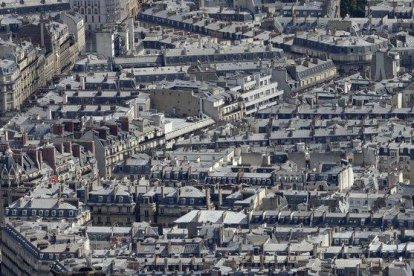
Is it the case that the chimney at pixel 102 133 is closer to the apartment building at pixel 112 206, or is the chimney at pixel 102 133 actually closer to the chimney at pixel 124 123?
the chimney at pixel 124 123

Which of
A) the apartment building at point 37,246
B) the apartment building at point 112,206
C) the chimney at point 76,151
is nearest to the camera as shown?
the apartment building at point 37,246

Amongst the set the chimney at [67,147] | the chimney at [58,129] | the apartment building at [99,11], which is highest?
the chimney at [67,147]

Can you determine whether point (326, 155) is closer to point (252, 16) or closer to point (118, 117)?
point (118, 117)

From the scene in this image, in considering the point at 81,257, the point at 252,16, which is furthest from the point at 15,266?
the point at 252,16

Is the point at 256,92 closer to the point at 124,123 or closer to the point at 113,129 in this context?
the point at 124,123

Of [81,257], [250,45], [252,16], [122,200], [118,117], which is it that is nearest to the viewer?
[81,257]

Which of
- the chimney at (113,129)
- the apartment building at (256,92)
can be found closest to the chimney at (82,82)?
the apartment building at (256,92)

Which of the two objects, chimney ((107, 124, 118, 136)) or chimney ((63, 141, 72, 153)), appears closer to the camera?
chimney ((63, 141, 72, 153))

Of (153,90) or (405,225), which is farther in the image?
(153,90)

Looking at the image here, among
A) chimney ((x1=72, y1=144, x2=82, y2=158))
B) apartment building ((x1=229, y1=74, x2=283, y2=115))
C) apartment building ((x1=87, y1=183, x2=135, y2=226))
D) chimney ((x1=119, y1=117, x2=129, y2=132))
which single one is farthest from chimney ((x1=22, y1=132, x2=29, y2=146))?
apartment building ((x1=229, y1=74, x2=283, y2=115))

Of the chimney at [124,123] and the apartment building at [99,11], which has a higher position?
the chimney at [124,123]

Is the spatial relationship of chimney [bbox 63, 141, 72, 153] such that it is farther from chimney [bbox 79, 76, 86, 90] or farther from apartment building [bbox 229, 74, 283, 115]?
chimney [bbox 79, 76, 86, 90]
